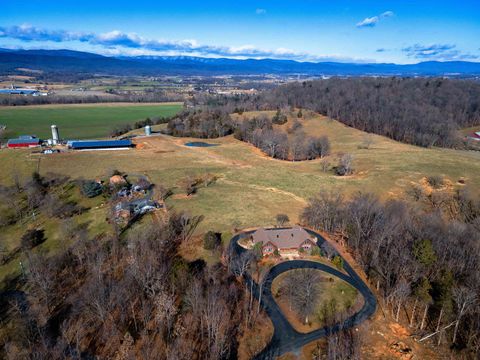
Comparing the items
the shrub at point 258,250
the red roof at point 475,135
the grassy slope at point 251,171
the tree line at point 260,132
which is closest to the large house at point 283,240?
the shrub at point 258,250

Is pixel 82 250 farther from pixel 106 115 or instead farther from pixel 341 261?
pixel 106 115

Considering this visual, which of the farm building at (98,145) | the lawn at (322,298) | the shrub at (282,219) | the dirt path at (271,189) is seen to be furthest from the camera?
the farm building at (98,145)

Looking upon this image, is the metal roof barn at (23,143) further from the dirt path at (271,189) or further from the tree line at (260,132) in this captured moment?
the dirt path at (271,189)

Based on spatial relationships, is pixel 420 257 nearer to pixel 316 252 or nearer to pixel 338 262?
pixel 338 262

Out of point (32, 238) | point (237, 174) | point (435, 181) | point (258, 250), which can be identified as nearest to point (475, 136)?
point (435, 181)

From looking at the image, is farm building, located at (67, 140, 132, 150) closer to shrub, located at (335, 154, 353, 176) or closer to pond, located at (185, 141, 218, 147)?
pond, located at (185, 141, 218, 147)
